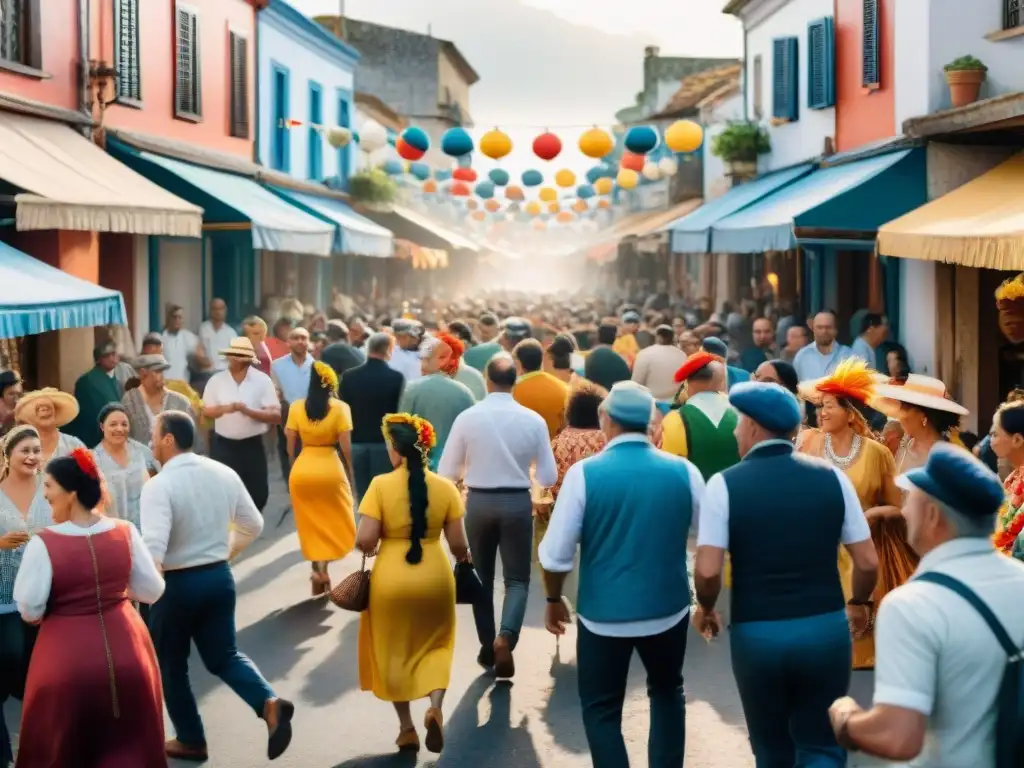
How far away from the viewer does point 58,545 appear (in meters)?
5.23

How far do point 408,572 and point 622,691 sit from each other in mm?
1417

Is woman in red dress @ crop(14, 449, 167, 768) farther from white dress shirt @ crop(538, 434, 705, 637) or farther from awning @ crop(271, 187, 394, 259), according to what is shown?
awning @ crop(271, 187, 394, 259)

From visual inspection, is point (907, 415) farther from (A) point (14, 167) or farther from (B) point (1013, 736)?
(A) point (14, 167)

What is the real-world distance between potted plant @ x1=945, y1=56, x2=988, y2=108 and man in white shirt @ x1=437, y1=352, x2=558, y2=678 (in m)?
7.59

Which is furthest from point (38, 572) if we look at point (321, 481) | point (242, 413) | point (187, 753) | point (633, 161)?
point (633, 161)

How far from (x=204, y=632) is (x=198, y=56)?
14.8 m

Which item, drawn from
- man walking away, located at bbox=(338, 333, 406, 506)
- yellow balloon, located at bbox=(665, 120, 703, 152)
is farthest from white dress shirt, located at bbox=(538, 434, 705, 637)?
yellow balloon, located at bbox=(665, 120, 703, 152)

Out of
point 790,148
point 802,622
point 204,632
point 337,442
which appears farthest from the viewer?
point 790,148

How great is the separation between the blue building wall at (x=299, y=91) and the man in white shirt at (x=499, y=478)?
15616 millimetres

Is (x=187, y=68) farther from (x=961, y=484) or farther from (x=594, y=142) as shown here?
(x=961, y=484)

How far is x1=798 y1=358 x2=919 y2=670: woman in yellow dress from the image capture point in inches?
277

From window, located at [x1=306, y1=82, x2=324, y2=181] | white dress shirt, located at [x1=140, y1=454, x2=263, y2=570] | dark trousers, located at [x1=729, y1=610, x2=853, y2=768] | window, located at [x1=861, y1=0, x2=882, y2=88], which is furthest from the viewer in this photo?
window, located at [x1=306, y1=82, x2=324, y2=181]

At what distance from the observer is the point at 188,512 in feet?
21.2

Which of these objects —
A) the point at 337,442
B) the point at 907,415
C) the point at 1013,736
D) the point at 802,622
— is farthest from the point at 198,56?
the point at 1013,736
